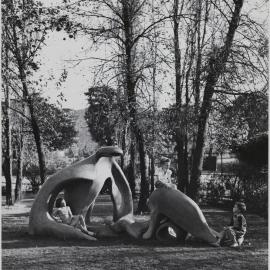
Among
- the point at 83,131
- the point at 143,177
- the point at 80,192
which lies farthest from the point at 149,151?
the point at 83,131

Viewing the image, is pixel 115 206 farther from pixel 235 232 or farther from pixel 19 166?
pixel 19 166

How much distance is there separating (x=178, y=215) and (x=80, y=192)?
267 centimetres

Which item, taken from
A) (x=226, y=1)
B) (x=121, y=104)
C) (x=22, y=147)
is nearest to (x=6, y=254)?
(x=121, y=104)

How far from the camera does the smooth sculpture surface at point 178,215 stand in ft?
33.5

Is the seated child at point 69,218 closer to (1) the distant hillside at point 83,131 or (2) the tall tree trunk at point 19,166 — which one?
(2) the tall tree trunk at point 19,166

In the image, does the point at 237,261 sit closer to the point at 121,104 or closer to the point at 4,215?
the point at 121,104

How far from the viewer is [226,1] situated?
15.2 m

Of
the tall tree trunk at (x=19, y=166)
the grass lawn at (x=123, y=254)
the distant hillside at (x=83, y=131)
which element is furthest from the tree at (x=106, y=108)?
the distant hillside at (x=83, y=131)

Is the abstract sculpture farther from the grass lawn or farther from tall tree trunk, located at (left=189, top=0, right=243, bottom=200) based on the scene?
tall tree trunk, located at (left=189, top=0, right=243, bottom=200)

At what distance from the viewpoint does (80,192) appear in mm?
11859

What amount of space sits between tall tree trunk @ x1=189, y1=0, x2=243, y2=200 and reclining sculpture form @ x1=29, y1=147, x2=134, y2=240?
3947 millimetres

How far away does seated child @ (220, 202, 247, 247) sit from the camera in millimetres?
10000

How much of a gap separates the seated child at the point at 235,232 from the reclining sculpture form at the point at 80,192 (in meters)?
2.36

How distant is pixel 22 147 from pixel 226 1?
1232 cm
